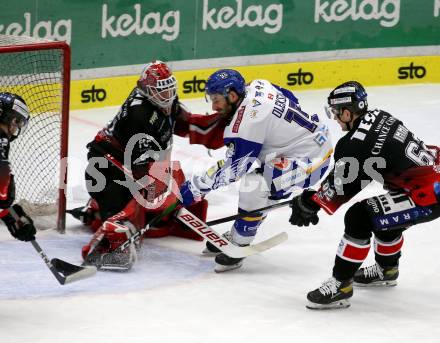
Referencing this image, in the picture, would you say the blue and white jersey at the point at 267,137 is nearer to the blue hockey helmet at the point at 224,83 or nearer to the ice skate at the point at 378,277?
the blue hockey helmet at the point at 224,83

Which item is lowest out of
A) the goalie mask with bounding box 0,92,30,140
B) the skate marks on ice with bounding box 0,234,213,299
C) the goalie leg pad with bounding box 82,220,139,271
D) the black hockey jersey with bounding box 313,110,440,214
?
the skate marks on ice with bounding box 0,234,213,299

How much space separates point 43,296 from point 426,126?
4464 millimetres

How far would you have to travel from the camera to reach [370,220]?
17.2 feet

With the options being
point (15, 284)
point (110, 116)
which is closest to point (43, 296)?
point (15, 284)

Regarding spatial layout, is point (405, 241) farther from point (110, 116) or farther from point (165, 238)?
point (110, 116)

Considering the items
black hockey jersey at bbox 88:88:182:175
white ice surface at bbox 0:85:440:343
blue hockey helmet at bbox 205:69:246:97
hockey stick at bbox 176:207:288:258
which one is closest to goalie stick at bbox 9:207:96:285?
white ice surface at bbox 0:85:440:343

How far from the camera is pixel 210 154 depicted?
7801mm

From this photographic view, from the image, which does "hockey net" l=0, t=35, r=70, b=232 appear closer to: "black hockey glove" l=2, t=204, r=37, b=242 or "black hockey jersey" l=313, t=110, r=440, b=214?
"black hockey glove" l=2, t=204, r=37, b=242

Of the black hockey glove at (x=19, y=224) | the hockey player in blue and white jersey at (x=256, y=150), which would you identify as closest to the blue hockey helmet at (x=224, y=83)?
the hockey player in blue and white jersey at (x=256, y=150)

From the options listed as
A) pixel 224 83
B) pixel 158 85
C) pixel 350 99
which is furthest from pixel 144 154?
pixel 350 99

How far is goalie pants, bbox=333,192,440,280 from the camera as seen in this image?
524 centimetres

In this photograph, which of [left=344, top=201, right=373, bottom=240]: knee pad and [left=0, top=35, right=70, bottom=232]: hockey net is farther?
[left=0, top=35, right=70, bottom=232]: hockey net

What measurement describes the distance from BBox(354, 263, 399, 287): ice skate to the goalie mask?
1.91m

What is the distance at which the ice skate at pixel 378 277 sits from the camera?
5.73m
